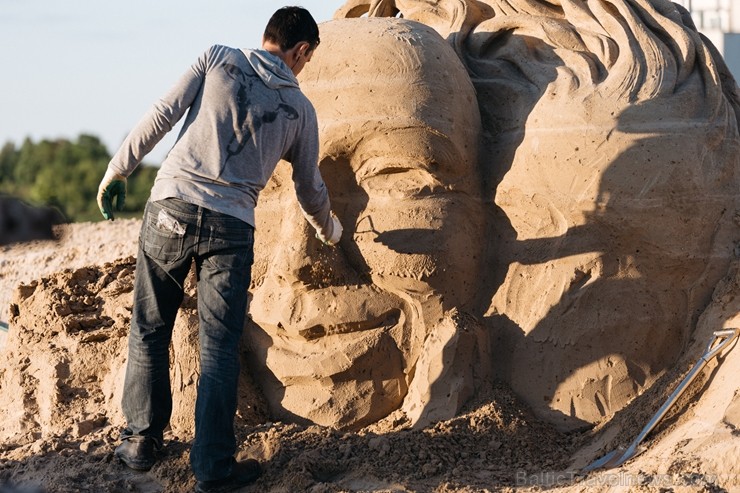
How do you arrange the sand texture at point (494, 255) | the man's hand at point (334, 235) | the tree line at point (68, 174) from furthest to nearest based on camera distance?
1. the tree line at point (68, 174)
2. the sand texture at point (494, 255)
3. the man's hand at point (334, 235)

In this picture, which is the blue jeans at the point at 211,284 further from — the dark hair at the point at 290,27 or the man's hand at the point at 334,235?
the dark hair at the point at 290,27

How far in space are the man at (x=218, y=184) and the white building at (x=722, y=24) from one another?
7.36 m

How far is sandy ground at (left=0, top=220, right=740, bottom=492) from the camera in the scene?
12.8 ft

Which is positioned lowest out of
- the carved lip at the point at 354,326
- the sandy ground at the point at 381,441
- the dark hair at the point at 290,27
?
the sandy ground at the point at 381,441

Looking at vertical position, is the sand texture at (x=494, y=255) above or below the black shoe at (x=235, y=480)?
above

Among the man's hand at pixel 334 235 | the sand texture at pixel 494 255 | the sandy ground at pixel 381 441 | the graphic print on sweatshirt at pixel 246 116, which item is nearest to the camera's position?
the sandy ground at pixel 381 441

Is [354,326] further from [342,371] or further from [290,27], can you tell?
[290,27]

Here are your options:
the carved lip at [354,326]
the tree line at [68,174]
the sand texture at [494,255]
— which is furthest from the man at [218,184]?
the tree line at [68,174]

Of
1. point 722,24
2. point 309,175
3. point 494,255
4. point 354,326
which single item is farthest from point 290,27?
point 722,24

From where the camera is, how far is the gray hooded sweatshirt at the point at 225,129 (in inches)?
157

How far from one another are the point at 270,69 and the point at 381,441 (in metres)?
1.36

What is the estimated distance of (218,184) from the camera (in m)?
3.99

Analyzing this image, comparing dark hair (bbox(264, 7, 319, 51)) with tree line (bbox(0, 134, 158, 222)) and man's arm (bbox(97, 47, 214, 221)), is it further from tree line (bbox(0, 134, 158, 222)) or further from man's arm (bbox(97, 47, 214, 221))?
tree line (bbox(0, 134, 158, 222))

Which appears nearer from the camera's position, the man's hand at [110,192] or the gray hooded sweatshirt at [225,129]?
the gray hooded sweatshirt at [225,129]
